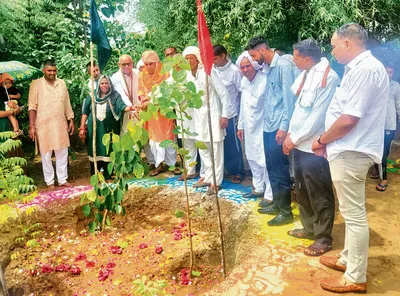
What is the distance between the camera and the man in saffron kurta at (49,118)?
5523 mm

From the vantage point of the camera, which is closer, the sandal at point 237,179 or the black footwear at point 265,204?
the black footwear at point 265,204

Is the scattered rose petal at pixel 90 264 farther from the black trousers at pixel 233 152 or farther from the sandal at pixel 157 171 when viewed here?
the black trousers at pixel 233 152

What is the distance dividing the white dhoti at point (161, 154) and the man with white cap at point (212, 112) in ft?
3.03

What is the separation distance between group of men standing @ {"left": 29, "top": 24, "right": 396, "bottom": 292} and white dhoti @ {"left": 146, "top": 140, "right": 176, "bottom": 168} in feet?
0.09

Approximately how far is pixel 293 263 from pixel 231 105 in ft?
8.45

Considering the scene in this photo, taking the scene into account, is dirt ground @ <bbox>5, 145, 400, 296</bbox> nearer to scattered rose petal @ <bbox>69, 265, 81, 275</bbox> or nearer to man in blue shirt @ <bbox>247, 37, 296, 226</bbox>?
man in blue shirt @ <bbox>247, 37, 296, 226</bbox>

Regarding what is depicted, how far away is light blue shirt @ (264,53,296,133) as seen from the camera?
3.67 m

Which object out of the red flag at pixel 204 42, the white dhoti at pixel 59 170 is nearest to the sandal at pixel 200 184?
the white dhoti at pixel 59 170

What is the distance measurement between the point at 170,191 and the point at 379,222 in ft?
8.87

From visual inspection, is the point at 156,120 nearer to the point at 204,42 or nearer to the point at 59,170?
the point at 59,170

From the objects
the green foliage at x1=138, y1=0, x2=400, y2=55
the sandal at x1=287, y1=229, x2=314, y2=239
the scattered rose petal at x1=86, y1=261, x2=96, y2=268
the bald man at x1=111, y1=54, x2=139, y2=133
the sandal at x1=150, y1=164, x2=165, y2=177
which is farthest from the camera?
the green foliage at x1=138, y1=0, x2=400, y2=55

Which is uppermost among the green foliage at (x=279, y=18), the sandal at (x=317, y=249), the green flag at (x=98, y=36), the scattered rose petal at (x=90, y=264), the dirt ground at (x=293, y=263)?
the green foliage at (x=279, y=18)

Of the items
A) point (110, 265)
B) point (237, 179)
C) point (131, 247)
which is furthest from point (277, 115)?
point (110, 265)

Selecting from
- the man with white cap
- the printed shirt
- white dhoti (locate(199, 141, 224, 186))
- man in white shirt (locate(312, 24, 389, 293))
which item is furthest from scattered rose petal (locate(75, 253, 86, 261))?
the printed shirt
